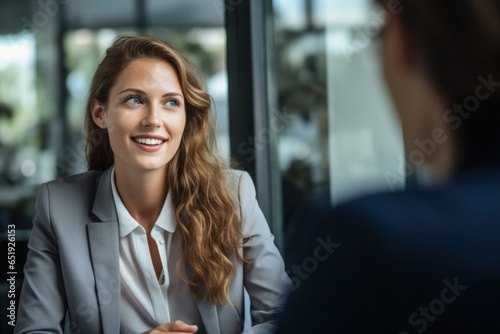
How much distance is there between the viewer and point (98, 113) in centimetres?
144

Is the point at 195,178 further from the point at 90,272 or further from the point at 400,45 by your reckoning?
the point at 400,45

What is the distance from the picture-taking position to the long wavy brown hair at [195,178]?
1.38 m

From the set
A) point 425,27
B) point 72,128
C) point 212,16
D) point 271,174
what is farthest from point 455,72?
point 72,128

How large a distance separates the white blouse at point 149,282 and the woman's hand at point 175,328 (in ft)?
0.39

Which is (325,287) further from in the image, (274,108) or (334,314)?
(274,108)

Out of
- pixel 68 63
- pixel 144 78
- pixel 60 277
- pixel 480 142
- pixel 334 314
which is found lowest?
pixel 60 277

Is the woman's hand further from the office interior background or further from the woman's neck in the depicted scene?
the office interior background

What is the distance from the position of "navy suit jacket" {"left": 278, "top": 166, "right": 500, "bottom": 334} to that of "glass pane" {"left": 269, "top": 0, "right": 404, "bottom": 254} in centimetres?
181

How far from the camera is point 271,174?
2453mm

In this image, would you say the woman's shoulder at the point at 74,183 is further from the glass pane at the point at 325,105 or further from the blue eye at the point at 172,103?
the glass pane at the point at 325,105

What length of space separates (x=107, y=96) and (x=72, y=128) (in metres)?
3.16

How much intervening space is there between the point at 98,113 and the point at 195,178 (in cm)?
26

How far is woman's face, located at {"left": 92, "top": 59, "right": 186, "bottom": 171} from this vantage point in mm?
1396

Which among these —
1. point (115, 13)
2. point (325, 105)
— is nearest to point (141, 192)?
point (325, 105)
